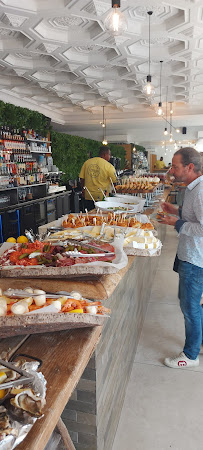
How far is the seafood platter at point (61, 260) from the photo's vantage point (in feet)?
5.73

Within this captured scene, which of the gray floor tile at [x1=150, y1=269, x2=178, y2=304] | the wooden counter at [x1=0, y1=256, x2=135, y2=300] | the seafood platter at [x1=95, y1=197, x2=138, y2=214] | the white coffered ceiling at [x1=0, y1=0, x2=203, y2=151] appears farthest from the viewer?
the white coffered ceiling at [x1=0, y1=0, x2=203, y2=151]

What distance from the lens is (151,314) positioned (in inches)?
154

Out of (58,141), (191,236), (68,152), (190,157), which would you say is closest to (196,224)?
(191,236)

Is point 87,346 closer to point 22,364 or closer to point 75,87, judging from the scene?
point 22,364

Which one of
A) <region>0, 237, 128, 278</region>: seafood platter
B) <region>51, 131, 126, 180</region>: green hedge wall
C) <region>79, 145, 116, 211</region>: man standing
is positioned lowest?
<region>0, 237, 128, 278</region>: seafood platter

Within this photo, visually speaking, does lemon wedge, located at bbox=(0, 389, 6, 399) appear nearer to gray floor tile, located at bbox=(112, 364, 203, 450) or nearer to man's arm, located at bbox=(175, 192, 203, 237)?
gray floor tile, located at bbox=(112, 364, 203, 450)

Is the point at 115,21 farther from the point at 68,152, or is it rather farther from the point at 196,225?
the point at 68,152

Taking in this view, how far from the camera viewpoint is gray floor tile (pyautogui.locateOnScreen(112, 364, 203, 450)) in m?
2.14

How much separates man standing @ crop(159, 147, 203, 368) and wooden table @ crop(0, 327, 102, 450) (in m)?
1.36

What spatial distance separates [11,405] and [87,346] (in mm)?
475

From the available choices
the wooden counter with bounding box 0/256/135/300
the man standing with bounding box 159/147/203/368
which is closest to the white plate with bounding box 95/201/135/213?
the man standing with bounding box 159/147/203/368

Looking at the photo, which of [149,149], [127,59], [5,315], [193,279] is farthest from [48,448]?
[149,149]

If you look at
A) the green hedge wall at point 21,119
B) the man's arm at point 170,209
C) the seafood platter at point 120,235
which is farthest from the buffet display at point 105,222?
the green hedge wall at point 21,119

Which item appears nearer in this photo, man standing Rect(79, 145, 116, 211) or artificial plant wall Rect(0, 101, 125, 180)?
man standing Rect(79, 145, 116, 211)
